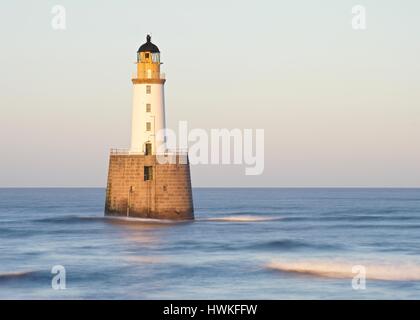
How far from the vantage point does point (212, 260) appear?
44.9m

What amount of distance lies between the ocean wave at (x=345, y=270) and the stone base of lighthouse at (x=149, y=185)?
1484 centimetres

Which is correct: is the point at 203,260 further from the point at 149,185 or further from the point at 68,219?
the point at 68,219

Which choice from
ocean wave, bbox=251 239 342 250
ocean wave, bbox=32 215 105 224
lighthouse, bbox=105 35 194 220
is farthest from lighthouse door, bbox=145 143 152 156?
ocean wave, bbox=32 215 105 224

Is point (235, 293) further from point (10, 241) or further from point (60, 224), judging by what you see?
point (60, 224)

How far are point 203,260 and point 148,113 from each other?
50.4 feet

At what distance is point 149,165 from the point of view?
188 ft

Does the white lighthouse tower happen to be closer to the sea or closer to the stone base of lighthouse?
the stone base of lighthouse

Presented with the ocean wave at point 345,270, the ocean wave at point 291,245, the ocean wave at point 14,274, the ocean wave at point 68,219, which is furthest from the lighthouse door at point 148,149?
the ocean wave at point 14,274

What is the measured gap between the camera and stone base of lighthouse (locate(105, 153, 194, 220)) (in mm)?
57406

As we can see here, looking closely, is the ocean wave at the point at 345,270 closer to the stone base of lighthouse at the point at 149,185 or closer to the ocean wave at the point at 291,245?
the ocean wave at the point at 291,245
